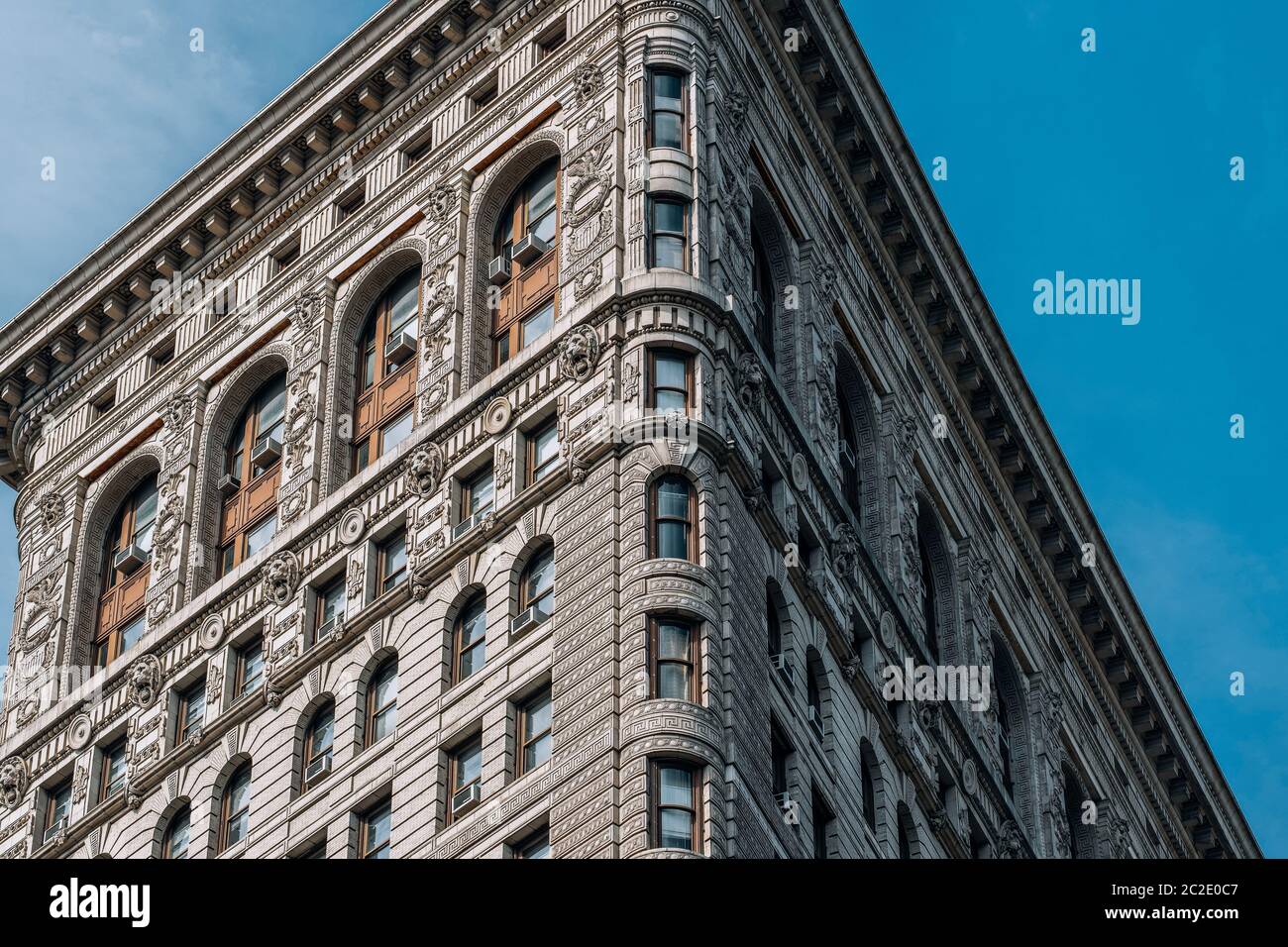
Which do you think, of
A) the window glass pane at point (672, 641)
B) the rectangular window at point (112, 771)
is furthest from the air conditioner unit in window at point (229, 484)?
the window glass pane at point (672, 641)

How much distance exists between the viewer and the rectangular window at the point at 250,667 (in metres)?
69.1

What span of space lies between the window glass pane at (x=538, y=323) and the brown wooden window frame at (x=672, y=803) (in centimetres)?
1506

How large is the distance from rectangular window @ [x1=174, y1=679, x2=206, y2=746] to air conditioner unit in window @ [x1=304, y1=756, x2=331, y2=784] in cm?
535

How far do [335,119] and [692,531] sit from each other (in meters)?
24.4

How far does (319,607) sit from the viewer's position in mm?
68688

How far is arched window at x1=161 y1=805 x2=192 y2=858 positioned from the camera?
2665 inches

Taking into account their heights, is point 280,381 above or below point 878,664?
above

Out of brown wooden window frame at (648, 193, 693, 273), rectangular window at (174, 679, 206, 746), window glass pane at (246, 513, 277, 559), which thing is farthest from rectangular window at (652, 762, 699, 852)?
window glass pane at (246, 513, 277, 559)

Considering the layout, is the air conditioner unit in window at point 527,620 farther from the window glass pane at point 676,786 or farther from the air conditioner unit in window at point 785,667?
the window glass pane at point 676,786

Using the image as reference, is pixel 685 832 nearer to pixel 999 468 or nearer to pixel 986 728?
pixel 986 728

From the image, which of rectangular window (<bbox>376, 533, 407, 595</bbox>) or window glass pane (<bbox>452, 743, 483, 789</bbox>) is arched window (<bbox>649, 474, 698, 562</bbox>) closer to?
window glass pane (<bbox>452, 743, 483, 789</bbox>)

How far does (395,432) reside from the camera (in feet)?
234

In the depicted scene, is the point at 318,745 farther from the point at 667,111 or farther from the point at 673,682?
the point at 667,111
